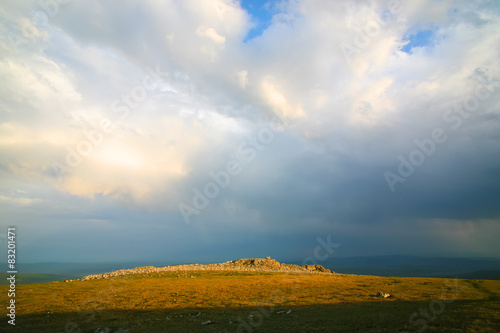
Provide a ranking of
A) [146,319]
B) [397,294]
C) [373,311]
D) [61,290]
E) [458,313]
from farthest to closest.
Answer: [61,290], [397,294], [146,319], [373,311], [458,313]

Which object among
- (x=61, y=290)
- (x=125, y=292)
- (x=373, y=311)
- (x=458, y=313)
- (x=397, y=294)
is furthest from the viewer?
(x=61, y=290)

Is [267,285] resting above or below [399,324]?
below

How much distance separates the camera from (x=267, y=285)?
134ft

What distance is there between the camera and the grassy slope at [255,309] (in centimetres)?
1891

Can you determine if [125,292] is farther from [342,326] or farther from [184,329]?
[342,326]

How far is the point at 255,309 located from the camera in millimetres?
26094

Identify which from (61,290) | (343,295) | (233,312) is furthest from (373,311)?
(61,290)

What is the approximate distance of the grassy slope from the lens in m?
18.9

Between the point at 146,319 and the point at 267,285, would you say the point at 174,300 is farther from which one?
the point at 267,285

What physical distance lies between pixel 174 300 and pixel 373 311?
21853 mm

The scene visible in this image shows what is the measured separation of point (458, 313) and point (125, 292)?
125 feet

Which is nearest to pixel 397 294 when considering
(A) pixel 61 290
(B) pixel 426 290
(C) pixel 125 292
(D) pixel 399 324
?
(B) pixel 426 290

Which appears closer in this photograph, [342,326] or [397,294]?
[342,326]

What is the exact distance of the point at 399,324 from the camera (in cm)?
1786
